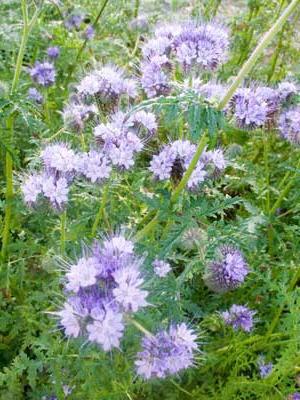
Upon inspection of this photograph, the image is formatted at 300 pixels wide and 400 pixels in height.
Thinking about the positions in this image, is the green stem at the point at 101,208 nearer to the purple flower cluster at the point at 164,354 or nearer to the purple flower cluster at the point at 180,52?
the purple flower cluster at the point at 180,52

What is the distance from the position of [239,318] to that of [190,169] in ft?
2.39

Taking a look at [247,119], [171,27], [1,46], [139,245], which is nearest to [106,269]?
[139,245]

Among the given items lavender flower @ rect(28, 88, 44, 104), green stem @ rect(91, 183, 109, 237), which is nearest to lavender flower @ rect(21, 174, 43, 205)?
green stem @ rect(91, 183, 109, 237)

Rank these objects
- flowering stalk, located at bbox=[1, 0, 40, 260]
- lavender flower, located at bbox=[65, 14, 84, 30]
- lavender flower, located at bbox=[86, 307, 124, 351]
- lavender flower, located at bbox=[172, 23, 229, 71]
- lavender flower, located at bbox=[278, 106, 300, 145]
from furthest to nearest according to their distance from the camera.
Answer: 1. lavender flower, located at bbox=[65, 14, 84, 30]
2. lavender flower, located at bbox=[278, 106, 300, 145]
3. flowering stalk, located at bbox=[1, 0, 40, 260]
4. lavender flower, located at bbox=[172, 23, 229, 71]
5. lavender flower, located at bbox=[86, 307, 124, 351]

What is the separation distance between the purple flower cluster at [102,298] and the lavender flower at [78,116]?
75 cm

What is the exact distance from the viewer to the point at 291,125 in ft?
8.79

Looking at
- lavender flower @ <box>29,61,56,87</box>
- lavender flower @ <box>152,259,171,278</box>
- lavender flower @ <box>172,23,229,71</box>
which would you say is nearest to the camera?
lavender flower @ <box>152,259,171,278</box>

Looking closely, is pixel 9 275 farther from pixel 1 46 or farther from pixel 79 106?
pixel 1 46

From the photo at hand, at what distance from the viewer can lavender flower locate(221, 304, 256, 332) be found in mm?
2521

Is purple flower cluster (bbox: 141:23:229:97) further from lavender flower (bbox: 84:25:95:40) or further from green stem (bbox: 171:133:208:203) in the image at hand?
lavender flower (bbox: 84:25:95:40)

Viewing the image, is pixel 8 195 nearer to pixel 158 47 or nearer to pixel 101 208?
pixel 101 208

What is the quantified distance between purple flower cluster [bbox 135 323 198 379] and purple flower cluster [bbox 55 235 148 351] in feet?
0.32

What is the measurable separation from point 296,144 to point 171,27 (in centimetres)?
71

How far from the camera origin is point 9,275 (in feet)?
8.35
